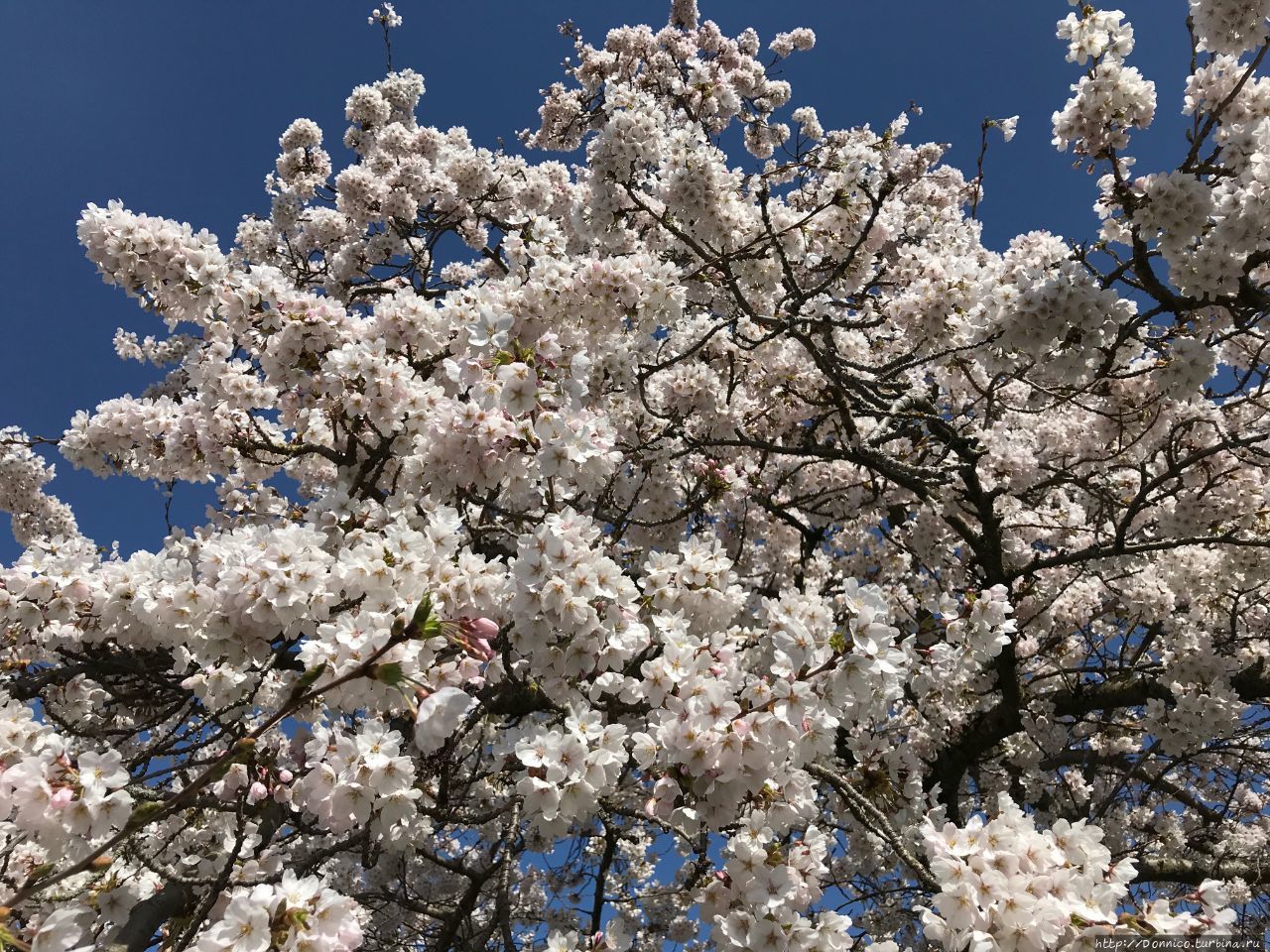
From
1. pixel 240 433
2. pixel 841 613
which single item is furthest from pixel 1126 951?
pixel 240 433

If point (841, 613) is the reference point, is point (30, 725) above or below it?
below

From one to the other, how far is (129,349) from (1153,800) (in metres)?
15.9

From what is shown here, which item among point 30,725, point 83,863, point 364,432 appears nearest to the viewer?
point 83,863

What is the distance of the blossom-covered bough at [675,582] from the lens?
247 cm

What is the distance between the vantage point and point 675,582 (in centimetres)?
332

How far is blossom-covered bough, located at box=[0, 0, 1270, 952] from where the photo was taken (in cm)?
247

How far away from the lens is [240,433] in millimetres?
4828

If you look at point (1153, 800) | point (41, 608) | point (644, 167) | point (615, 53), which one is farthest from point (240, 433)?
point (615, 53)

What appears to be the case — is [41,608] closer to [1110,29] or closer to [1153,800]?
[1110,29]

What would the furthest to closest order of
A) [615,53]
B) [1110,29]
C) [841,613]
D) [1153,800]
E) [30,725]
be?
1. [615,53]
2. [1153,800]
3. [1110,29]
4. [841,613]
5. [30,725]

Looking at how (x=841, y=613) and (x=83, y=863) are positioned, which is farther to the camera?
(x=841, y=613)

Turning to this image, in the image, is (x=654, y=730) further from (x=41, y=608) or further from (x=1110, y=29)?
(x=1110, y=29)

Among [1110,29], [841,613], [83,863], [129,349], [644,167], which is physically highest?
[129,349]

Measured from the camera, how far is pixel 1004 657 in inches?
225
